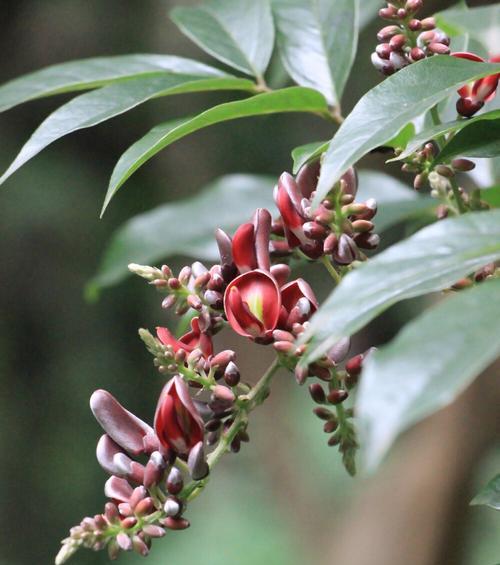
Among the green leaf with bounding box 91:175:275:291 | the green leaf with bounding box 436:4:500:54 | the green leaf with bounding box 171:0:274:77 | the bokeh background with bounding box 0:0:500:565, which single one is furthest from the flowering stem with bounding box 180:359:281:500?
the bokeh background with bounding box 0:0:500:565

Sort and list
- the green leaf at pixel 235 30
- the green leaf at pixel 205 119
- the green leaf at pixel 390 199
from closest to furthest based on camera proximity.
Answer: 1. the green leaf at pixel 205 119
2. the green leaf at pixel 235 30
3. the green leaf at pixel 390 199

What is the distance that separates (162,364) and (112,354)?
8.05 feet

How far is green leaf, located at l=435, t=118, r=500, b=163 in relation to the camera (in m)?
0.55

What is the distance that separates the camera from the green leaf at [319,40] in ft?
2.65

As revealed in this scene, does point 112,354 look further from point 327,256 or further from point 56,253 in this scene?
point 327,256

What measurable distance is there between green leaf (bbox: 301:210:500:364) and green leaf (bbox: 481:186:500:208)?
0.36 metres

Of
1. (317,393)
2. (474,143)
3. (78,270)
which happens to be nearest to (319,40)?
(474,143)

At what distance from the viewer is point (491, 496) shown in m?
0.53

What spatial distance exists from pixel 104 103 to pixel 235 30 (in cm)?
27

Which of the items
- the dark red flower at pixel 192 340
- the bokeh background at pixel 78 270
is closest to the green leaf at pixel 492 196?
the dark red flower at pixel 192 340

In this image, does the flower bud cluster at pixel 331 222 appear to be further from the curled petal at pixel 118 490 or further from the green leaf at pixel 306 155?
the curled petal at pixel 118 490

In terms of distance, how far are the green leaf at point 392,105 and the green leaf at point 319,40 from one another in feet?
0.93

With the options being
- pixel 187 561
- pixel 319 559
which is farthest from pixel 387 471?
pixel 187 561

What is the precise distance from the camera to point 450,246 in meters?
0.39
